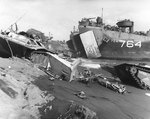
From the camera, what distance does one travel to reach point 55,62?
21.1 metres

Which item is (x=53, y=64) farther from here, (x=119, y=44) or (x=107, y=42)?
(x=119, y=44)

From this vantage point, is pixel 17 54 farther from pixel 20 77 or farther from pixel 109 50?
pixel 109 50

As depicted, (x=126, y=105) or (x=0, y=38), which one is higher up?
(x=0, y=38)

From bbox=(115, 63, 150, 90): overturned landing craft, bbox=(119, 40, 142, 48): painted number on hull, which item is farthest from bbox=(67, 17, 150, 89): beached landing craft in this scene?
bbox=(115, 63, 150, 90): overturned landing craft

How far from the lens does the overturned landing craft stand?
22516 mm

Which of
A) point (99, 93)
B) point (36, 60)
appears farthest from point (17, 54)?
point (99, 93)

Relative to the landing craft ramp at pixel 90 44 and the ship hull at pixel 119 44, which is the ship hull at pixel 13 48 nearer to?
the landing craft ramp at pixel 90 44

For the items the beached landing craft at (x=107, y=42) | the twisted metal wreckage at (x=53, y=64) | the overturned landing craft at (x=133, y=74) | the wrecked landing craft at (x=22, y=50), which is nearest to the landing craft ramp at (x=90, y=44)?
the beached landing craft at (x=107, y=42)

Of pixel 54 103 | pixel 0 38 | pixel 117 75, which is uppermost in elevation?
pixel 0 38

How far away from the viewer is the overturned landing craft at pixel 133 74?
2252cm

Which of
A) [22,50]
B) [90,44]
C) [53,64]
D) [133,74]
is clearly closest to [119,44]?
[90,44]

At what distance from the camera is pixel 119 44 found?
121 feet

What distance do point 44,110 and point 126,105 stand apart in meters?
6.56

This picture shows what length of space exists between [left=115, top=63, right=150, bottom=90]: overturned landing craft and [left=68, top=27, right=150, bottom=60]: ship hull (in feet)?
41.4
